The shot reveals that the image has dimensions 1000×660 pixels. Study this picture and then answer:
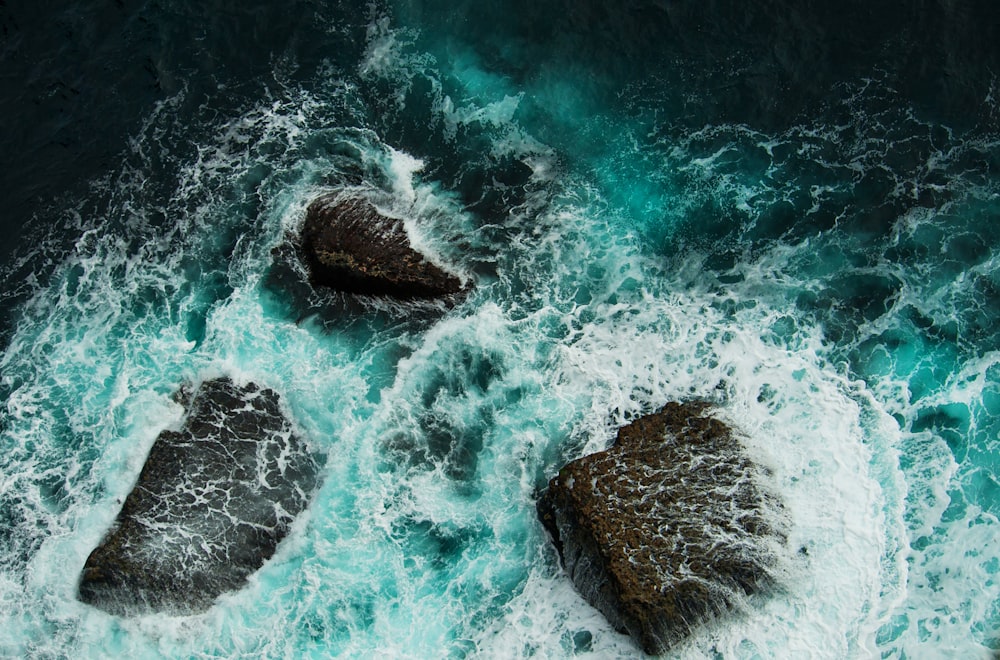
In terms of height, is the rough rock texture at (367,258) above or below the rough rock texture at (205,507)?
above

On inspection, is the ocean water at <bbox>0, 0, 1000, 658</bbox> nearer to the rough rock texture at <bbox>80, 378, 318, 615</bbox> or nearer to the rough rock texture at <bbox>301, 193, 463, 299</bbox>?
the rough rock texture at <bbox>80, 378, 318, 615</bbox>

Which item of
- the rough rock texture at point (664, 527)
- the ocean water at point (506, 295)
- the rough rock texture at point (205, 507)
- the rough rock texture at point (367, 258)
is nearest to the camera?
the rough rock texture at point (664, 527)

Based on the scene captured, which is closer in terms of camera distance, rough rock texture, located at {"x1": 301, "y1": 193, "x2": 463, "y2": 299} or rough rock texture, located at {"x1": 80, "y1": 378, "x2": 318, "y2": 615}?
rough rock texture, located at {"x1": 80, "y1": 378, "x2": 318, "y2": 615}

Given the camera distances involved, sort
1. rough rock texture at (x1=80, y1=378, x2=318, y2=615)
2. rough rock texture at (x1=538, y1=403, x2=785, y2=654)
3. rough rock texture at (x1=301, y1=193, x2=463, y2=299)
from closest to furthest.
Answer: rough rock texture at (x1=538, y1=403, x2=785, y2=654) → rough rock texture at (x1=80, y1=378, x2=318, y2=615) → rough rock texture at (x1=301, y1=193, x2=463, y2=299)

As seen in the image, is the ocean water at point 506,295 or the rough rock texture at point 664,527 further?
the ocean water at point 506,295

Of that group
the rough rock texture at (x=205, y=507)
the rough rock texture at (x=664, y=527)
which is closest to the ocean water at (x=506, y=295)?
the rough rock texture at (x=205, y=507)

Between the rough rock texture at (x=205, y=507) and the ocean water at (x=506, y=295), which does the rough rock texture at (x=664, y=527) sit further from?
the rough rock texture at (x=205, y=507)

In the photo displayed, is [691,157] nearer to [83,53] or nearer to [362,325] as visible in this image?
[362,325]

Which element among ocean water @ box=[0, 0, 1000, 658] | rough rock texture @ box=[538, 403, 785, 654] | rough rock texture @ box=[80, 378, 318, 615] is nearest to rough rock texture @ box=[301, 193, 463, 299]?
ocean water @ box=[0, 0, 1000, 658]
